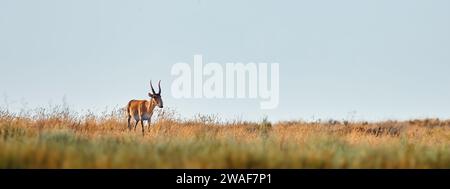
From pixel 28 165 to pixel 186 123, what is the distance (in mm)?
13600

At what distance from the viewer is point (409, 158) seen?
9727mm

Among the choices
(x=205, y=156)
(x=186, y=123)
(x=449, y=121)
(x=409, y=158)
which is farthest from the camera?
(x=449, y=121)

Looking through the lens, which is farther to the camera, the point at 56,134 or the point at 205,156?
the point at 56,134

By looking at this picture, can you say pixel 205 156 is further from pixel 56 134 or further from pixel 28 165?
pixel 56 134
